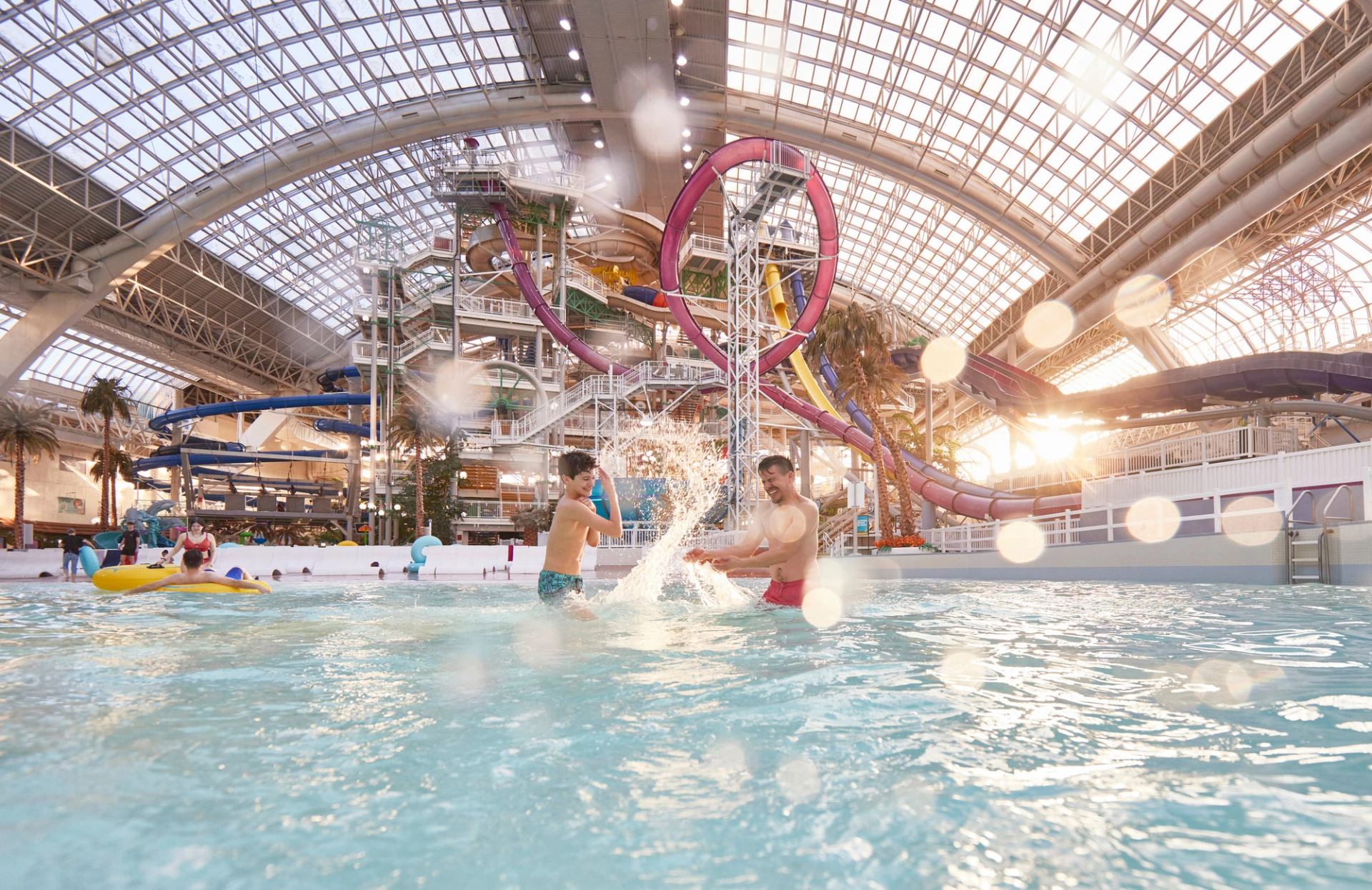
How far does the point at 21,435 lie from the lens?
37.3m

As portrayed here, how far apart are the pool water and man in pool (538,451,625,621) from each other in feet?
4.84

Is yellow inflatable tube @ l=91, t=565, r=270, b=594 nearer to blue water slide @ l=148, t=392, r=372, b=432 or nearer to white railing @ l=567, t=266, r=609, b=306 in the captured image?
white railing @ l=567, t=266, r=609, b=306

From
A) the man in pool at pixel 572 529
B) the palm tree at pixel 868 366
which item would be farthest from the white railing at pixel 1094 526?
the man in pool at pixel 572 529

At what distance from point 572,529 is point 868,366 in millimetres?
17752

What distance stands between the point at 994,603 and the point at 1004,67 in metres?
26.2

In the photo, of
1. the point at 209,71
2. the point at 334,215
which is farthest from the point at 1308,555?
the point at 334,215

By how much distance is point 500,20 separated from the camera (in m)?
30.2

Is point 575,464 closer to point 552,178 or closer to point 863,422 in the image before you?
point 863,422

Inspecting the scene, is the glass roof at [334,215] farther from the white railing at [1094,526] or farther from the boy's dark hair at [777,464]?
the boy's dark hair at [777,464]

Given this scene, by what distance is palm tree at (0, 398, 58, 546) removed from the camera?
115 feet

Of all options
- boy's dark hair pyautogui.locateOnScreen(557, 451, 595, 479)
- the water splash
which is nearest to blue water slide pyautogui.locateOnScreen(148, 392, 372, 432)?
the water splash

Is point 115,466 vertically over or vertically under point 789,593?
over

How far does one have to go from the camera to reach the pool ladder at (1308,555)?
10.2 meters

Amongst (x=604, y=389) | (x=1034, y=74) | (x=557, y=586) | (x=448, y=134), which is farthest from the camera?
(x=604, y=389)
